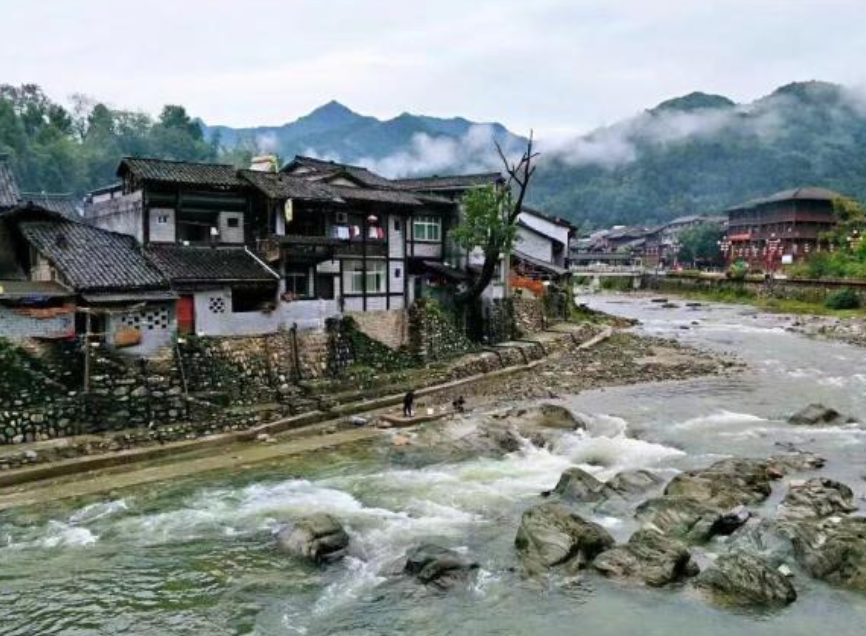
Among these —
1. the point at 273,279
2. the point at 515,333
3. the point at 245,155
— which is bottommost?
the point at 515,333

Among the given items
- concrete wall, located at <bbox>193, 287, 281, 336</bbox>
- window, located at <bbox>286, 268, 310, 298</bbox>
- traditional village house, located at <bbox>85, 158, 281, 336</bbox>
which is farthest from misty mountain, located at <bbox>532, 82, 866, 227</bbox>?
concrete wall, located at <bbox>193, 287, 281, 336</bbox>

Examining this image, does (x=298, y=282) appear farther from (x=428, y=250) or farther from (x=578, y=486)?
(x=578, y=486)

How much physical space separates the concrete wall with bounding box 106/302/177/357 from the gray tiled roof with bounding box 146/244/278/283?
1.23 m

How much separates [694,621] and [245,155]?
110068 mm

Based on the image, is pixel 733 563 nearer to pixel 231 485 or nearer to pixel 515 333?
pixel 231 485

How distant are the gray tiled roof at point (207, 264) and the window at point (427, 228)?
11.1 metres

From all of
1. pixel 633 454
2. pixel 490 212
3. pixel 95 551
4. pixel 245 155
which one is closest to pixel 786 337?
pixel 490 212

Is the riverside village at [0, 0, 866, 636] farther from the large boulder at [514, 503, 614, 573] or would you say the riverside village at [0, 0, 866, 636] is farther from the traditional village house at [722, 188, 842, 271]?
the traditional village house at [722, 188, 842, 271]

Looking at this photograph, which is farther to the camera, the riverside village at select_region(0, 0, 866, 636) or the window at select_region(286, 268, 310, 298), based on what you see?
the window at select_region(286, 268, 310, 298)

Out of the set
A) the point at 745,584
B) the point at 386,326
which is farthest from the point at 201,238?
the point at 745,584

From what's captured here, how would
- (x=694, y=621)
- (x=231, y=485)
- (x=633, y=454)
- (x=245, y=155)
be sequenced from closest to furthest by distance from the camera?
(x=694, y=621), (x=231, y=485), (x=633, y=454), (x=245, y=155)

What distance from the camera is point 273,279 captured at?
96.0ft

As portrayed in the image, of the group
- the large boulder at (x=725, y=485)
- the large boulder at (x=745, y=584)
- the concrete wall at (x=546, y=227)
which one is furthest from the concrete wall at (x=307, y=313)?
the concrete wall at (x=546, y=227)

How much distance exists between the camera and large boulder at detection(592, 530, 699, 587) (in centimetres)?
1482
